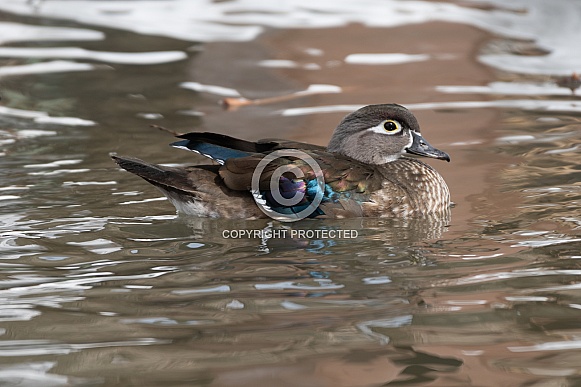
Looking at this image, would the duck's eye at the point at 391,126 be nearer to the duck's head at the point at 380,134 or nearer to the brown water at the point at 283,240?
the duck's head at the point at 380,134

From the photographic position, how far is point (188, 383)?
358cm

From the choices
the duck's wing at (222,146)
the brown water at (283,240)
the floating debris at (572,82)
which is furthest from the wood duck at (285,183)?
the floating debris at (572,82)

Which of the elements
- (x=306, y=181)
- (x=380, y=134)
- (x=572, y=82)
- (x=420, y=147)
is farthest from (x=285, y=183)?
(x=572, y=82)

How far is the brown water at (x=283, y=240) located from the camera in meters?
3.81

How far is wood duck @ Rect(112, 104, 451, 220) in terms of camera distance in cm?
572

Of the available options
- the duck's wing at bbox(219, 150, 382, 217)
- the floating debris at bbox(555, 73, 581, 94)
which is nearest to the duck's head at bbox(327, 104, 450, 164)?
the duck's wing at bbox(219, 150, 382, 217)

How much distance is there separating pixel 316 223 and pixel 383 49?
566 centimetres

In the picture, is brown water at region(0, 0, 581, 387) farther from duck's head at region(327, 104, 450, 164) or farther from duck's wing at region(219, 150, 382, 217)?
duck's head at region(327, 104, 450, 164)

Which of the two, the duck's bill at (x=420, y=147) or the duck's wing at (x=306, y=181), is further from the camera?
the duck's bill at (x=420, y=147)

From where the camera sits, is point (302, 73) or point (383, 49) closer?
point (302, 73)

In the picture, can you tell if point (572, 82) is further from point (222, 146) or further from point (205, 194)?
point (205, 194)

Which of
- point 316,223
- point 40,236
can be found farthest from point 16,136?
point 316,223

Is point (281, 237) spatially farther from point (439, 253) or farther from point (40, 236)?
point (40, 236)

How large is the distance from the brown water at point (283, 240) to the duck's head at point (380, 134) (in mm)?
442
